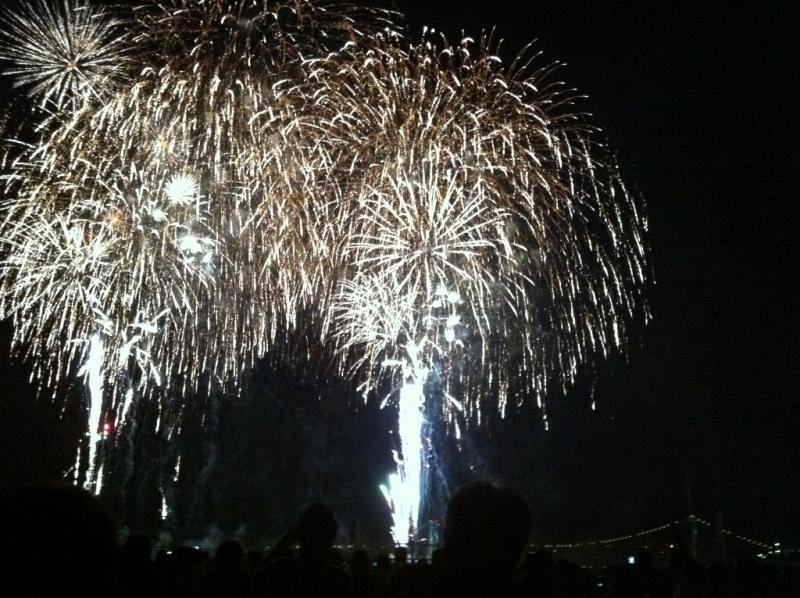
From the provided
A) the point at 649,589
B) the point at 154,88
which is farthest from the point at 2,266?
the point at 649,589

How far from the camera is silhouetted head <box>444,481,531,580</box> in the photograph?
2408mm

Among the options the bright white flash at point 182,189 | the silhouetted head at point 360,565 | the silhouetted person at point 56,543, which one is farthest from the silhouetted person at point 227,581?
the bright white flash at point 182,189

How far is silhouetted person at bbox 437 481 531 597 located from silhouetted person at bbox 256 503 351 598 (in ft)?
4.33

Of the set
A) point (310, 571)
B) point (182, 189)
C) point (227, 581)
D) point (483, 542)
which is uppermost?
point (182, 189)

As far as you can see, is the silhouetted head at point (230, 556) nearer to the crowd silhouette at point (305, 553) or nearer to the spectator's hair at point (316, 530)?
the crowd silhouette at point (305, 553)

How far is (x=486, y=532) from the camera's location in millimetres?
2432

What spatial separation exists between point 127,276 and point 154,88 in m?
5.03

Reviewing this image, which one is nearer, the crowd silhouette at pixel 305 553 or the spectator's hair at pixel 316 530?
the crowd silhouette at pixel 305 553

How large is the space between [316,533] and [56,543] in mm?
2081

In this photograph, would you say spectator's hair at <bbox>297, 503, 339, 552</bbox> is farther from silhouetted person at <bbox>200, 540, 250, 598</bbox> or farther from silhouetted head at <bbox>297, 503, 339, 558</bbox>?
silhouetted person at <bbox>200, 540, 250, 598</bbox>

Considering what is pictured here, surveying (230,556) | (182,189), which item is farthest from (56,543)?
(182,189)

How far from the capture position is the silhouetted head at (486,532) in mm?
2408

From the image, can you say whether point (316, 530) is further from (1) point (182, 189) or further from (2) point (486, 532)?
(1) point (182, 189)

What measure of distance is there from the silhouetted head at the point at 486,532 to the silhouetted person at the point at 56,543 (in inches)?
42.3
